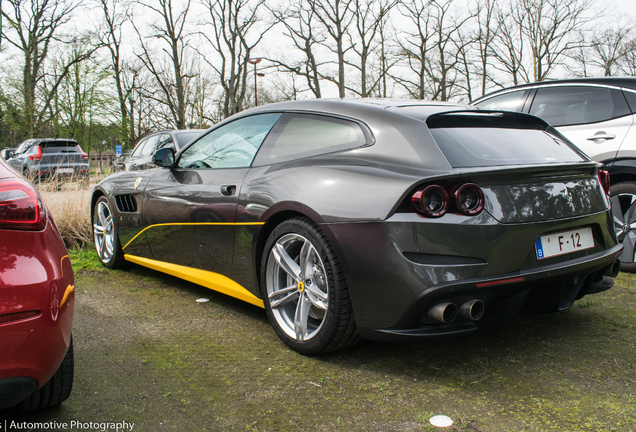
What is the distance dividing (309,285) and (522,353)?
1.20 meters

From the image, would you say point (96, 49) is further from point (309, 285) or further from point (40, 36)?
point (309, 285)

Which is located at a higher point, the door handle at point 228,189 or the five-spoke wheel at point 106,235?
the door handle at point 228,189

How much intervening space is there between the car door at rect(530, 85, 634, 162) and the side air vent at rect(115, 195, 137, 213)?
3.96 meters

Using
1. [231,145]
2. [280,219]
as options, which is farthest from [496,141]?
[231,145]

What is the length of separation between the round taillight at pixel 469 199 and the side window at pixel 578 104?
3.11 m

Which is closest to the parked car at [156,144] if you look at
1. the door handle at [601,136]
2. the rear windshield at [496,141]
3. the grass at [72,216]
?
the grass at [72,216]

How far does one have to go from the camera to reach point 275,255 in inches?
115

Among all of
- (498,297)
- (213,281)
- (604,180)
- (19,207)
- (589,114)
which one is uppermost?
(589,114)

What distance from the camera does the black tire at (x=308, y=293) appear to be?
2572 millimetres

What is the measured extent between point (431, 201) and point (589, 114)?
3.36 metres

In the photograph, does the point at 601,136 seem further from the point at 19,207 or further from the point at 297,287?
the point at 19,207

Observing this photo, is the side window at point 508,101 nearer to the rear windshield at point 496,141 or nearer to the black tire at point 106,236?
the rear windshield at point 496,141

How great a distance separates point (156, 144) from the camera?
1080cm

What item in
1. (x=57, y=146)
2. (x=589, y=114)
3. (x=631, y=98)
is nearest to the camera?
(x=631, y=98)
